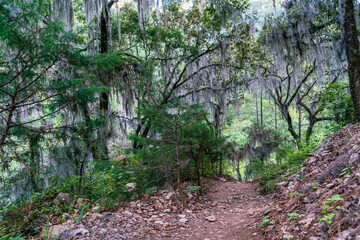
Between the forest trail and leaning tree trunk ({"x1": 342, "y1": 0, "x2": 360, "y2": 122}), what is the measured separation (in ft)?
9.89

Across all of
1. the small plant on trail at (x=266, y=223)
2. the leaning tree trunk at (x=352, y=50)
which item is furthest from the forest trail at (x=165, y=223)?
the leaning tree trunk at (x=352, y=50)

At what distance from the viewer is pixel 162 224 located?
3562 mm

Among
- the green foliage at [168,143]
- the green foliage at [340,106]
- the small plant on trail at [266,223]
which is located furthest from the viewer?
the green foliage at [340,106]

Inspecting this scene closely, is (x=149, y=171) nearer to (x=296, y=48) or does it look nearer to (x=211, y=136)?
(x=211, y=136)

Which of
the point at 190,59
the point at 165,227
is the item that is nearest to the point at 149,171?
the point at 165,227

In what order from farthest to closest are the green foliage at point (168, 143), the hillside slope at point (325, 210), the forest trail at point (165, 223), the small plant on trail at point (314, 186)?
the green foliage at point (168, 143) < the forest trail at point (165, 223) < the small plant on trail at point (314, 186) < the hillside slope at point (325, 210)

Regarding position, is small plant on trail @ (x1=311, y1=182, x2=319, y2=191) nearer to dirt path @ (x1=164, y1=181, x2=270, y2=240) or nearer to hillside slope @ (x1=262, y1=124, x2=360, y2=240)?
hillside slope @ (x1=262, y1=124, x2=360, y2=240)

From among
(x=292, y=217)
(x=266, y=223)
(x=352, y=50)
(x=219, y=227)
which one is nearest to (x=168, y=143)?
(x=219, y=227)

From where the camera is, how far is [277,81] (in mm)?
11070

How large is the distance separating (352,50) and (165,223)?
4.82 m

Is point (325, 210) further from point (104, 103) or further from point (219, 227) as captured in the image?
point (104, 103)

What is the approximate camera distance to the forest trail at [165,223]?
3109mm

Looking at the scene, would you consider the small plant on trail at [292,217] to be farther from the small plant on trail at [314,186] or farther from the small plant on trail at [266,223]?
the small plant on trail at [314,186]

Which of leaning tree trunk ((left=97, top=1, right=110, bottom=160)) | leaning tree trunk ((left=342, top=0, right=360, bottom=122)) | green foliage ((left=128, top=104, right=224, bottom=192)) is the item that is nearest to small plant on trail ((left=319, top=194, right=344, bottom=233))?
green foliage ((left=128, top=104, right=224, bottom=192))
